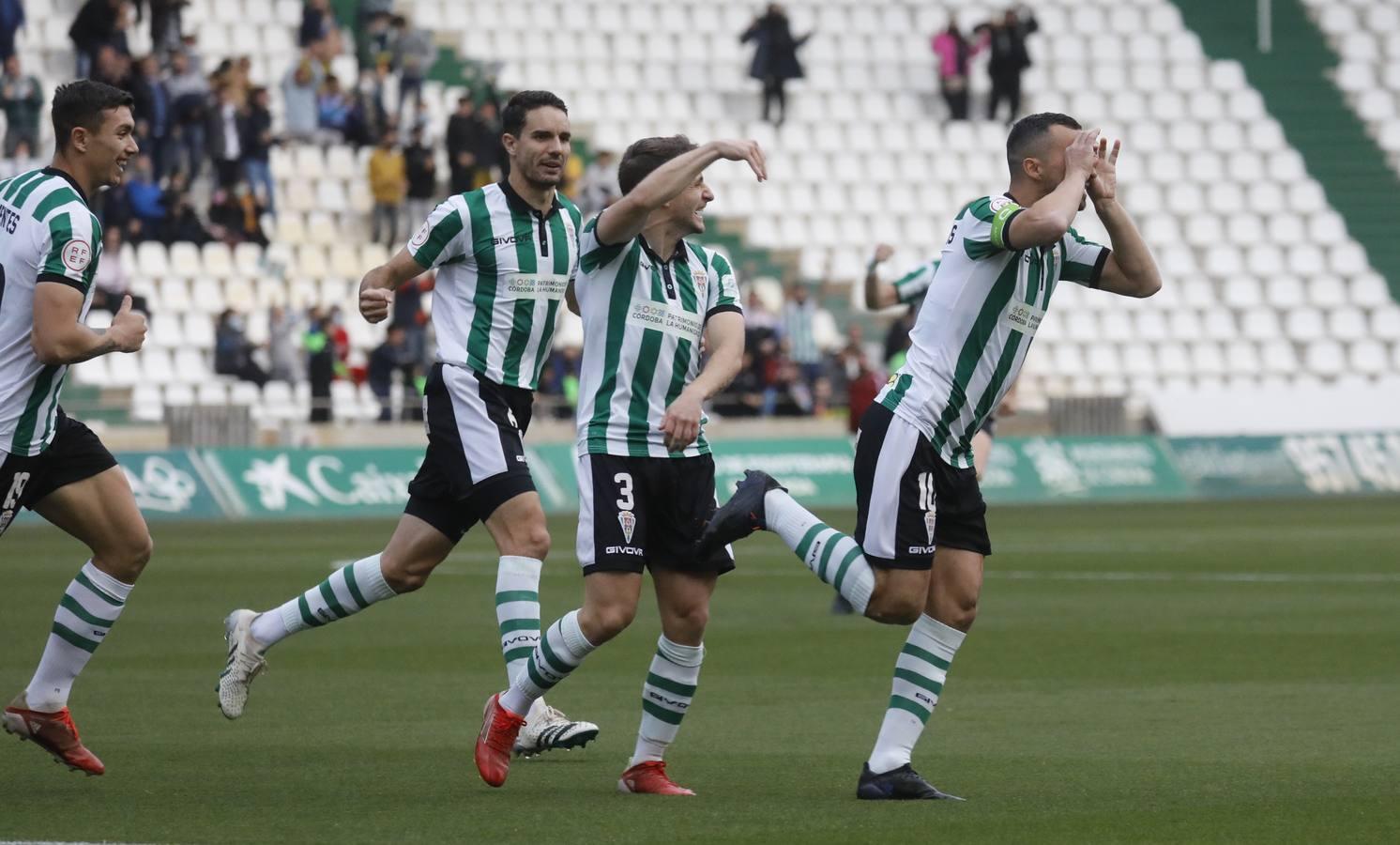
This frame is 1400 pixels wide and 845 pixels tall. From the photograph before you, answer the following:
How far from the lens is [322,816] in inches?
266

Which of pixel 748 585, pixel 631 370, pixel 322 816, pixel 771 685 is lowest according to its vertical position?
pixel 748 585

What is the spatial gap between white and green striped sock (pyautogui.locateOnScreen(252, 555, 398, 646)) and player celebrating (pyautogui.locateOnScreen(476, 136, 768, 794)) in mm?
1018

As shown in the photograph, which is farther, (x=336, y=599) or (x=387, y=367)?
(x=387, y=367)

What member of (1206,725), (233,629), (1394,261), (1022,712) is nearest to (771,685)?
(1022,712)

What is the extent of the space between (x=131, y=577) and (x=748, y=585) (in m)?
8.99

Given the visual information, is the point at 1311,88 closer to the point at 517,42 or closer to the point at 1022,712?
the point at 517,42

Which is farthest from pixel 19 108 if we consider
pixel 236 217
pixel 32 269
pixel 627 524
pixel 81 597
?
pixel 627 524

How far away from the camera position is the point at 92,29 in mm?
27656

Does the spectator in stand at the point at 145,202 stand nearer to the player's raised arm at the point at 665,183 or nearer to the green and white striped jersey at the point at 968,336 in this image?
the player's raised arm at the point at 665,183

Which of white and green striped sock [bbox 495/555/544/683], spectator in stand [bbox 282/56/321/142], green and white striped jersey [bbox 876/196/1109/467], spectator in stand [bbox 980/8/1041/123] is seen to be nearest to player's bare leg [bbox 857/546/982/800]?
green and white striped jersey [bbox 876/196/1109/467]

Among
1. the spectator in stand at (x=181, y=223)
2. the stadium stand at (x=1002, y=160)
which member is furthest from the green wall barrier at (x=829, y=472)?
the spectator in stand at (x=181, y=223)

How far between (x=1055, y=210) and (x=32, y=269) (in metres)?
3.37

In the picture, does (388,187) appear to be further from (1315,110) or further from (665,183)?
(665,183)

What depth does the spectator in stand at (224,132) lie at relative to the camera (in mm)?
27923
